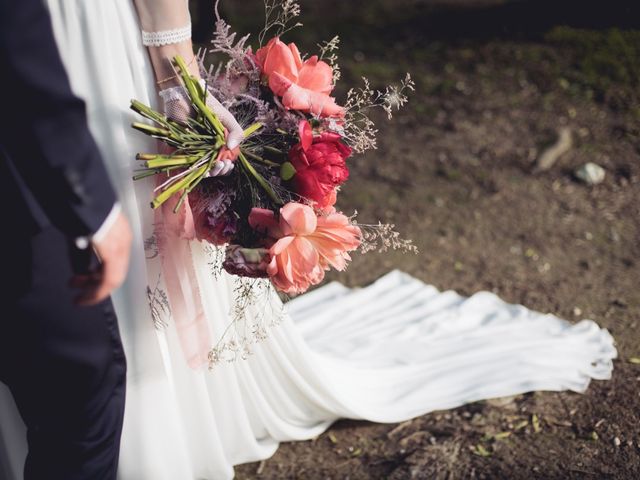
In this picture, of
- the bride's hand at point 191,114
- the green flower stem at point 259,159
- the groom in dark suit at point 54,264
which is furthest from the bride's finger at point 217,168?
the groom in dark suit at point 54,264

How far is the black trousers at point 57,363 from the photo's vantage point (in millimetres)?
1646

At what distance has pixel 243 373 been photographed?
259 centimetres

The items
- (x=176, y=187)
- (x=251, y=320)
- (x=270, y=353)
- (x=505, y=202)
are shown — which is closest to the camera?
(x=176, y=187)

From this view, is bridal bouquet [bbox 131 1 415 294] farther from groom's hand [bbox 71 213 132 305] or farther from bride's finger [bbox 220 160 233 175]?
groom's hand [bbox 71 213 132 305]

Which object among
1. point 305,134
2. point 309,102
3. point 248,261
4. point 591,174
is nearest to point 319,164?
point 305,134

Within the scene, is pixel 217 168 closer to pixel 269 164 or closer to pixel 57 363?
pixel 269 164

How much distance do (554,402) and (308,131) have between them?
1.55m

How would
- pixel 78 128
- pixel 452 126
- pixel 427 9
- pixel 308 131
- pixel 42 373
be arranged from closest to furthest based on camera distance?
1. pixel 78 128
2. pixel 42 373
3. pixel 308 131
4. pixel 452 126
5. pixel 427 9

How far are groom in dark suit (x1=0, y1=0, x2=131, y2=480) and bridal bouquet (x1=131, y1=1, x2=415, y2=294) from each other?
401 millimetres

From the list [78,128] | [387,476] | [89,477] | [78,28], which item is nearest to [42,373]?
[89,477]

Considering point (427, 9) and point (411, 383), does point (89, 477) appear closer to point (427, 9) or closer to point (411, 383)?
point (411, 383)

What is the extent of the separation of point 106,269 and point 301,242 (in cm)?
64

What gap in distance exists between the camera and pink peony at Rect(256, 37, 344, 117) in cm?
212

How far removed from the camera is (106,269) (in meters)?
1.56
